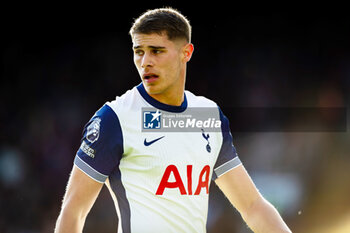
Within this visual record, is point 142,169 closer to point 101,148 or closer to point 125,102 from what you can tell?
point 101,148

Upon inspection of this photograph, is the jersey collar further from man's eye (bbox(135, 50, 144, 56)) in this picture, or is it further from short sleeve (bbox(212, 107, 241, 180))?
short sleeve (bbox(212, 107, 241, 180))

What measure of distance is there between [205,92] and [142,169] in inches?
253

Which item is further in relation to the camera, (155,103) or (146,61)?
(155,103)

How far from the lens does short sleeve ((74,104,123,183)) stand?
7.89 feet

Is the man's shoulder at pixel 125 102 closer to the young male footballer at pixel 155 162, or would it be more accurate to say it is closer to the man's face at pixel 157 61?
the young male footballer at pixel 155 162

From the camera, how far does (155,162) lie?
2.54 meters

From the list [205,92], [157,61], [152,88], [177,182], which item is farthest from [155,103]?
[205,92]

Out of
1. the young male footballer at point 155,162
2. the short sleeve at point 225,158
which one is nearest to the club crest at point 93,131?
the young male footballer at point 155,162

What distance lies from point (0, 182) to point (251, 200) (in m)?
7.28

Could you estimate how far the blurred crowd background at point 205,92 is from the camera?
8.61 meters

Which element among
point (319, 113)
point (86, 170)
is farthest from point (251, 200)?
point (319, 113)

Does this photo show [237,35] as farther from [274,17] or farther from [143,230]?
[143,230]

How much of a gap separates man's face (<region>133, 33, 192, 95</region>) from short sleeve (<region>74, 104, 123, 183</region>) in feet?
0.98

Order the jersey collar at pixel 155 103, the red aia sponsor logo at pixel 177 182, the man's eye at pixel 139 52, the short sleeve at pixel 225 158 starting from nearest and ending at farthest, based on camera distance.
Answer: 1. the red aia sponsor logo at pixel 177 182
2. the man's eye at pixel 139 52
3. the jersey collar at pixel 155 103
4. the short sleeve at pixel 225 158
